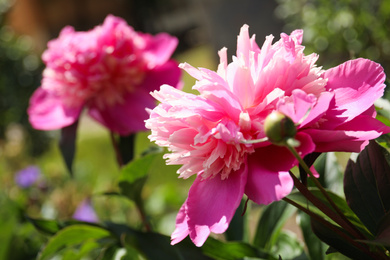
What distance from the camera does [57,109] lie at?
1.00 meters

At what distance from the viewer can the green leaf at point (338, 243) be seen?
1.53 feet

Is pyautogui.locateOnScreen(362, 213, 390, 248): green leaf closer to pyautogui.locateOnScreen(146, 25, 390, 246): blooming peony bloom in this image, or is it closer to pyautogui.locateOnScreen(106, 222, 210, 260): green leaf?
pyautogui.locateOnScreen(146, 25, 390, 246): blooming peony bloom

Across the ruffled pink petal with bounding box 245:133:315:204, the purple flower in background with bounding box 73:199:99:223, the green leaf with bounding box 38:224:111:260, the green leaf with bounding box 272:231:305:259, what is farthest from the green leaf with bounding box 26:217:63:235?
the purple flower in background with bounding box 73:199:99:223

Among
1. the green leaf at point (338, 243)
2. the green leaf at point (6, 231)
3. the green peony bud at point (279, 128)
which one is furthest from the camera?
the green leaf at point (6, 231)

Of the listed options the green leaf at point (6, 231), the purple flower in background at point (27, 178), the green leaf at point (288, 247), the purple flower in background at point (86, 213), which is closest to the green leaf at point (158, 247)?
the green leaf at point (288, 247)

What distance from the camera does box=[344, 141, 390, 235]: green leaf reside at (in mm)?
472

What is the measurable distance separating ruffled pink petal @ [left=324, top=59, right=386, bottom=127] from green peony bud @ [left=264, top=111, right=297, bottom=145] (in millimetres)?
84

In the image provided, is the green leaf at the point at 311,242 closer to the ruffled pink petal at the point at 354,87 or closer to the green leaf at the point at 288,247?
the green leaf at the point at 288,247

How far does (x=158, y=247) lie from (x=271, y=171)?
0.32 meters

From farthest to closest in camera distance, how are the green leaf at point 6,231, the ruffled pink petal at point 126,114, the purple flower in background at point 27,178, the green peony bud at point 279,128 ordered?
1. the purple flower in background at point 27,178
2. the green leaf at point 6,231
3. the ruffled pink petal at point 126,114
4. the green peony bud at point 279,128

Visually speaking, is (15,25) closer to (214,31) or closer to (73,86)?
(214,31)

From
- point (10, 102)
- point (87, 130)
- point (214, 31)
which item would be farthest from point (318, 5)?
point (87, 130)

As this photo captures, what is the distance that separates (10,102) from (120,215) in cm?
318

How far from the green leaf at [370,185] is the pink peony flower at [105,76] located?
521mm
